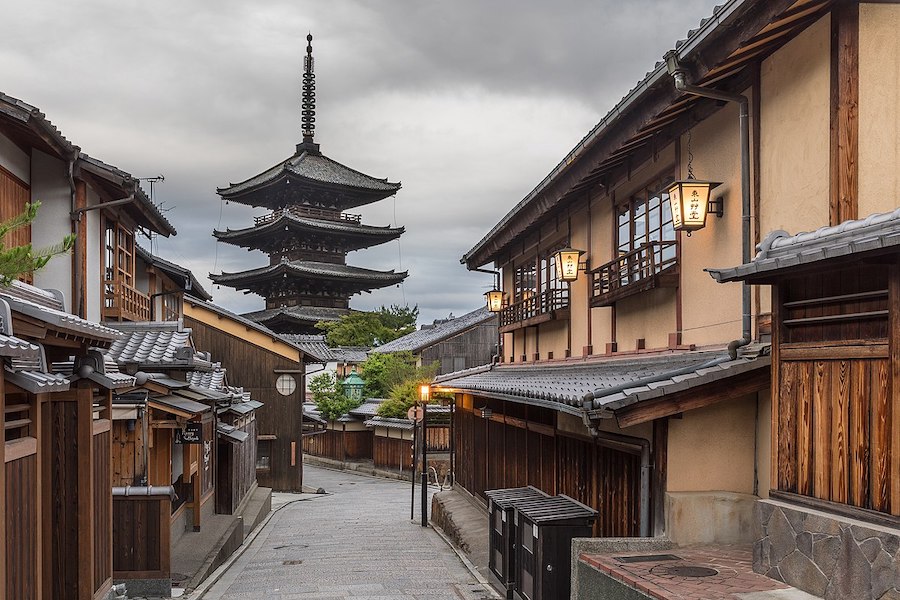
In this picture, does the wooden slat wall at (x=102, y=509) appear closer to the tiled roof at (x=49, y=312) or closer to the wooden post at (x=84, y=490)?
the wooden post at (x=84, y=490)

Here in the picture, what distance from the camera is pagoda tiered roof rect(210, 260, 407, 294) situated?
5372 cm

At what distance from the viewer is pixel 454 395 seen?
24.8 m

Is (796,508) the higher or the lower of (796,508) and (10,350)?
the lower

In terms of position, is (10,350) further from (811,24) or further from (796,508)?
(811,24)

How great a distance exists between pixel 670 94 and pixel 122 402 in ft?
32.6

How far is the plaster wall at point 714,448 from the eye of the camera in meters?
Answer: 9.45

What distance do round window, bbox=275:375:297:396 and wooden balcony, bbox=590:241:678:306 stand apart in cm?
2301

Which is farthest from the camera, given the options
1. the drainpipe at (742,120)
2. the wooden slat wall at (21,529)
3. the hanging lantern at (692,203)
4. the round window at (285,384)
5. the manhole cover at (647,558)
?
the round window at (285,384)

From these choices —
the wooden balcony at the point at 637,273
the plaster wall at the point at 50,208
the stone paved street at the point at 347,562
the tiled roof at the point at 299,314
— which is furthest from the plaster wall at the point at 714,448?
the tiled roof at the point at 299,314

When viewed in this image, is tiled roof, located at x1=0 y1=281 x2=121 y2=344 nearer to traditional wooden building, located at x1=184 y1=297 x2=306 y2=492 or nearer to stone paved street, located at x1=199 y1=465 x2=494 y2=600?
stone paved street, located at x1=199 y1=465 x2=494 y2=600

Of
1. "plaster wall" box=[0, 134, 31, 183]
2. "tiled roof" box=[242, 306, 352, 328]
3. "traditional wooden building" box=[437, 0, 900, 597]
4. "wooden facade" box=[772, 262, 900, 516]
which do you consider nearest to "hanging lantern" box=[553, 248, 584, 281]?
"traditional wooden building" box=[437, 0, 900, 597]

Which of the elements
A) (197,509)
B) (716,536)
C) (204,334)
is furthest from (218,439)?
(716,536)

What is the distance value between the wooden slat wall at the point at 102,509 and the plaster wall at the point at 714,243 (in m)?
7.78

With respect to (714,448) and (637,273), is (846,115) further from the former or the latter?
(637,273)
